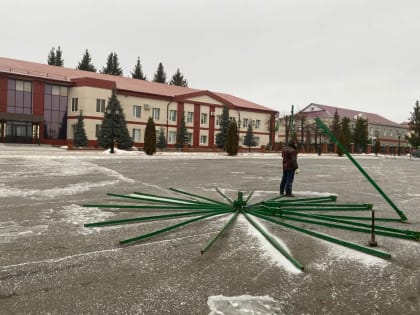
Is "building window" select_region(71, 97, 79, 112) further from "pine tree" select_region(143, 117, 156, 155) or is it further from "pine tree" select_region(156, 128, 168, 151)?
"pine tree" select_region(143, 117, 156, 155)

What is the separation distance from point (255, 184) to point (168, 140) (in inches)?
1326

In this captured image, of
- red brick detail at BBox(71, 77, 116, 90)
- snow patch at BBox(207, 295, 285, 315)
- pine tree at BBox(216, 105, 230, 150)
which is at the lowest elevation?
snow patch at BBox(207, 295, 285, 315)

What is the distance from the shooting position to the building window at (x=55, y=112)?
125 feet

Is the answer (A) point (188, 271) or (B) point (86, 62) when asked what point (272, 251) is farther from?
(B) point (86, 62)

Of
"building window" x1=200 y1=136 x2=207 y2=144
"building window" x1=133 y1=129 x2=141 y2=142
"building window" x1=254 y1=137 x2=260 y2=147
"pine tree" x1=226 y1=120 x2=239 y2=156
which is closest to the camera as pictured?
"pine tree" x1=226 y1=120 x2=239 y2=156

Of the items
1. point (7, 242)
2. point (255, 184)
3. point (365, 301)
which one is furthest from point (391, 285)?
point (255, 184)

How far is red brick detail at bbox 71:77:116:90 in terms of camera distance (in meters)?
37.9

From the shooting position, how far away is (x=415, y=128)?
70125 mm

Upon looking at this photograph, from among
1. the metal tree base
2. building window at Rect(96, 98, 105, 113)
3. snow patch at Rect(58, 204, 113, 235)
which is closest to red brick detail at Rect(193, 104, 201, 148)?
Answer: building window at Rect(96, 98, 105, 113)

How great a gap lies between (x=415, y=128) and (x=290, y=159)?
72352 mm

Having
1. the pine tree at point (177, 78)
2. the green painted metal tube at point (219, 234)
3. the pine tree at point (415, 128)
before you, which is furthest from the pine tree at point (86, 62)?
the green painted metal tube at point (219, 234)

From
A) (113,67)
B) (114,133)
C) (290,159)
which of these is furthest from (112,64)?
(290,159)

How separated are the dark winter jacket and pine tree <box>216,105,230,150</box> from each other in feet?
122

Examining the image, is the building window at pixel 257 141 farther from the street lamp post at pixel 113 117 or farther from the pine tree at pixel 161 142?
the street lamp post at pixel 113 117
